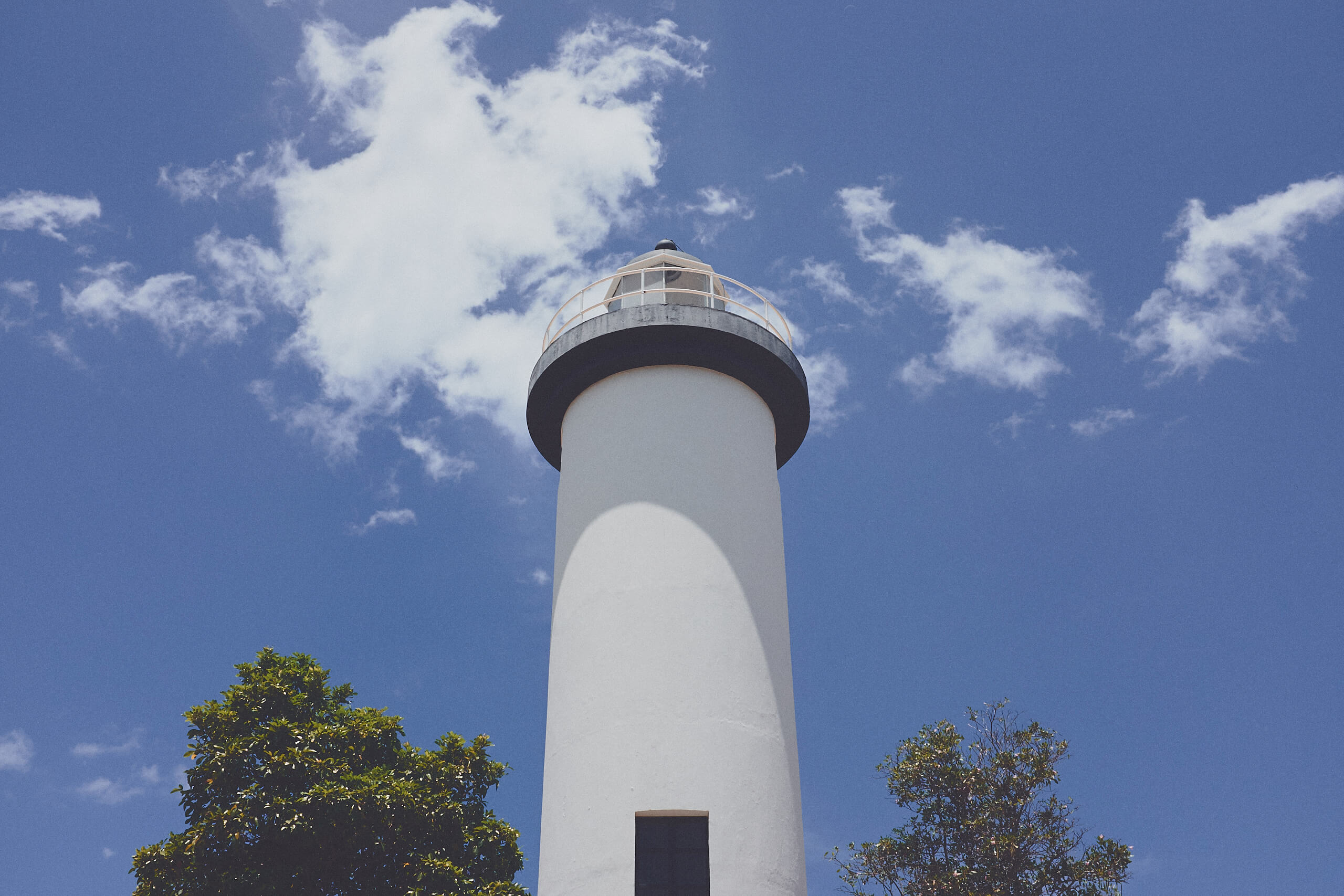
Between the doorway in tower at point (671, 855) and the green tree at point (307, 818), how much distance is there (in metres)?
4.14

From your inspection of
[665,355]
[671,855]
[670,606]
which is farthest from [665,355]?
[671,855]

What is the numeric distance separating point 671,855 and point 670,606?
11.7 feet

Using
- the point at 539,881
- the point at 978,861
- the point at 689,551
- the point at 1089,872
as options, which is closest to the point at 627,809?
the point at 539,881

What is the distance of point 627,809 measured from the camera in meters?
14.9

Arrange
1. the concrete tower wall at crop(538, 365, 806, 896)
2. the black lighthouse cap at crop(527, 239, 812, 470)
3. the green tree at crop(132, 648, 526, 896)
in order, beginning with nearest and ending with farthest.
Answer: the concrete tower wall at crop(538, 365, 806, 896) → the green tree at crop(132, 648, 526, 896) → the black lighthouse cap at crop(527, 239, 812, 470)

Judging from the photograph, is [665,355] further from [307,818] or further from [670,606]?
[307,818]

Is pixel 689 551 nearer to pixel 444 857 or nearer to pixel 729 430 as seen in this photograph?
pixel 729 430

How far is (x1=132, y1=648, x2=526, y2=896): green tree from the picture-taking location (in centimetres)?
1702

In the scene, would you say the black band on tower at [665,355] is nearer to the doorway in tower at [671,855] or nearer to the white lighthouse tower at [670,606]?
the white lighthouse tower at [670,606]

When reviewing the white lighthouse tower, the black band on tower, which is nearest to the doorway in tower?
the white lighthouse tower

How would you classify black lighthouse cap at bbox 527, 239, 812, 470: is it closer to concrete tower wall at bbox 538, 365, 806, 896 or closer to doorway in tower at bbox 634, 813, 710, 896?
concrete tower wall at bbox 538, 365, 806, 896

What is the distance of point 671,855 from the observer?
14.7 m

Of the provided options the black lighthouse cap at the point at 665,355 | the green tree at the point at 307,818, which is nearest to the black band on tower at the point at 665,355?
the black lighthouse cap at the point at 665,355

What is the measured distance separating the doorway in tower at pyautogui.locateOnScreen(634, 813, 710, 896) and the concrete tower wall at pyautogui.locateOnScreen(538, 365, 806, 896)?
19cm
